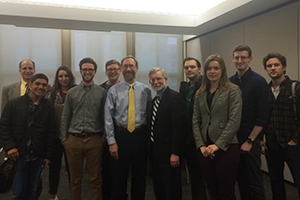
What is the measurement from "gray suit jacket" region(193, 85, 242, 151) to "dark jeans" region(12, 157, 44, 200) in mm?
1512

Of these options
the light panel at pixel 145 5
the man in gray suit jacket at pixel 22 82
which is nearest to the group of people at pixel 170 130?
the man in gray suit jacket at pixel 22 82

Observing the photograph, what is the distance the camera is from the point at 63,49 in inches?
204

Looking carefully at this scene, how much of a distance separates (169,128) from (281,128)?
1016mm

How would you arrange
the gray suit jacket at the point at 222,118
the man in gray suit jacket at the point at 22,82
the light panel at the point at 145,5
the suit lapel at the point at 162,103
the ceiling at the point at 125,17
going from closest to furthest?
the gray suit jacket at the point at 222,118 < the suit lapel at the point at 162,103 < the man in gray suit jacket at the point at 22,82 < the ceiling at the point at 125,17 < the light panel at the point at 145,5

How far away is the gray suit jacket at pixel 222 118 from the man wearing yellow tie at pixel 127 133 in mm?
618

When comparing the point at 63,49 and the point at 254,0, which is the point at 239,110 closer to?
the point at 254,0

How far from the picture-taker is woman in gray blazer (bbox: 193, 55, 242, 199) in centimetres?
192

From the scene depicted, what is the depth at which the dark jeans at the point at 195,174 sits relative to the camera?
2.43 metres

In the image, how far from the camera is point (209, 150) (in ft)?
6.32

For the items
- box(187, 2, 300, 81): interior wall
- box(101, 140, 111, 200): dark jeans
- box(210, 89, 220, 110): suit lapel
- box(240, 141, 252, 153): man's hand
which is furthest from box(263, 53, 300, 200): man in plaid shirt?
box(101, 140, 111, 200): dark jeans

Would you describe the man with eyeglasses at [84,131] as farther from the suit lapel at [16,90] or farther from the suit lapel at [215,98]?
the suit lapel at [215,98]

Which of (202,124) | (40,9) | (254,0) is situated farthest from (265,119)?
(40,9)

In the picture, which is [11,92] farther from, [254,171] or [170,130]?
[254,171]

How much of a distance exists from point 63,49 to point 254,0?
383 cm
